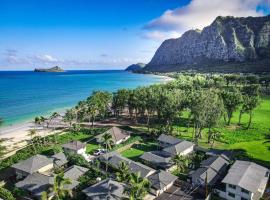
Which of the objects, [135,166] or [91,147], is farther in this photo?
[91,147]

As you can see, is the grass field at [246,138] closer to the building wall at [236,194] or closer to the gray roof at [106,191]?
the building wall at [236,194]

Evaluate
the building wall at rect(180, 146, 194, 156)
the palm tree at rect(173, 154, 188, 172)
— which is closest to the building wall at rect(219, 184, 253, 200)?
the palm tree at rect(173, 154, 188, 172)

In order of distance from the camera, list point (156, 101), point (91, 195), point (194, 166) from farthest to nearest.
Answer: point (156, 101) → point (194, 166) → point (91, 195)

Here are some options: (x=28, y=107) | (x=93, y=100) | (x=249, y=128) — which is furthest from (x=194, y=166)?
(x=28, y=107)

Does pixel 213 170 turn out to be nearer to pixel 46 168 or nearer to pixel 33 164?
pixel 46 168

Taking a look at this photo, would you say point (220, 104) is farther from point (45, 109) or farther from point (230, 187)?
point (45, 109)

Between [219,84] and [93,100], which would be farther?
[219,84]

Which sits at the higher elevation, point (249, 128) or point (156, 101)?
point (156, 101)

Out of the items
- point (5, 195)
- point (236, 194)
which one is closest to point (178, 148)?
point (236, 194)
